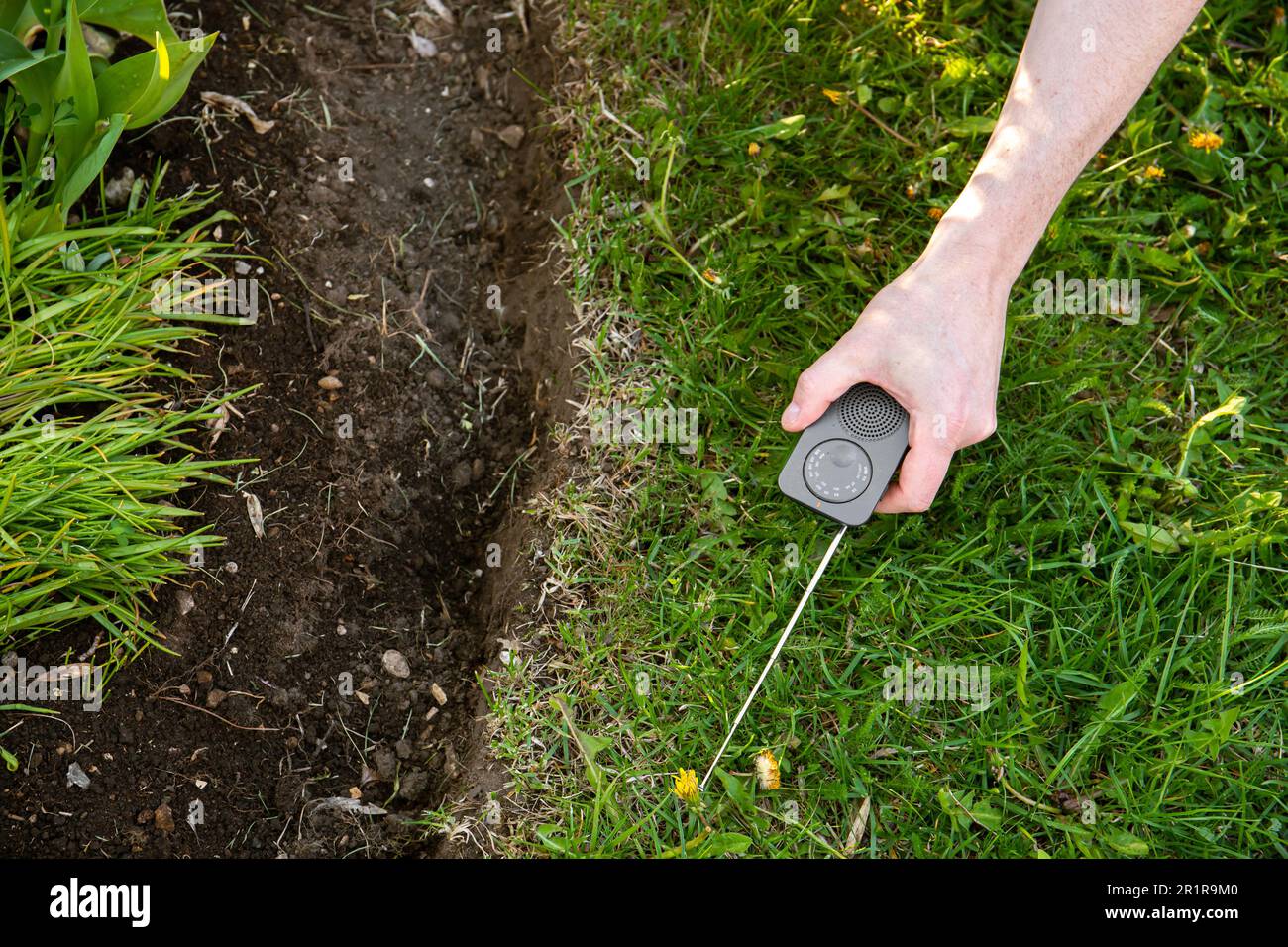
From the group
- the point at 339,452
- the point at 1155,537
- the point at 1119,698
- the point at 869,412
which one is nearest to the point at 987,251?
the point at 869,412

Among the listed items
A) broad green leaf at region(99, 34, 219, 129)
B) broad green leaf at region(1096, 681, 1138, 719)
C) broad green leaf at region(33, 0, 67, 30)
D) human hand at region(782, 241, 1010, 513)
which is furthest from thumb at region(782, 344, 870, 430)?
broad green leaf at region(33, 0, 67, 30)

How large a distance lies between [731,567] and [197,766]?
1.20 metres

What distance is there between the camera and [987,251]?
1788 millimetres

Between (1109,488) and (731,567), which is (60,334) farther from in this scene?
(1109,488)

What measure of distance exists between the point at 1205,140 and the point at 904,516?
4.16 ft

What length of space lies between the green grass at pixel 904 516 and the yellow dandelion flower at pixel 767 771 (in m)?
0.04

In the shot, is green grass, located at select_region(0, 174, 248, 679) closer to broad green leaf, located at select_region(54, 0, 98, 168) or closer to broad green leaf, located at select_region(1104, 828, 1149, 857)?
broad green leaf, located at select_region(54, 0, 98, 168)

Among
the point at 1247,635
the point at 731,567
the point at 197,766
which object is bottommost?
the point at 197,766

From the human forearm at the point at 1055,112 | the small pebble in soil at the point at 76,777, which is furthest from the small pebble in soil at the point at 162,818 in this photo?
the human forearm at the point at 1055,112

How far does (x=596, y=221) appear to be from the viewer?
2324 mm

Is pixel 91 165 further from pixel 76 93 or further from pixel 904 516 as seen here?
pixel 904 516

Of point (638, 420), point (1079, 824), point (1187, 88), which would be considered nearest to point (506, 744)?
point (638, 420)

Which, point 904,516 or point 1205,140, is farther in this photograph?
point 1205,140

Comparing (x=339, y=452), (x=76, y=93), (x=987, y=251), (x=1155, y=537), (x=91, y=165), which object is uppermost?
(x=76, y=93)
